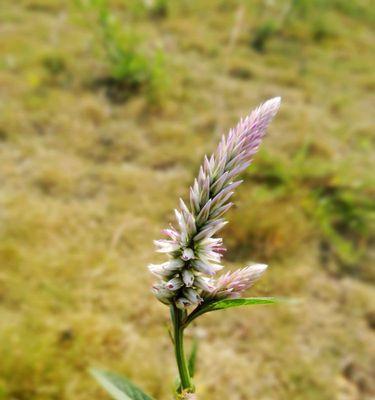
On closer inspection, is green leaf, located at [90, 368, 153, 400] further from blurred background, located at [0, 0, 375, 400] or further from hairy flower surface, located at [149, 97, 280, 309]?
blurred background, located at [0, 0, 375, 400]

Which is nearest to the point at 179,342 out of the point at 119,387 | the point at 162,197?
the point at 119,387

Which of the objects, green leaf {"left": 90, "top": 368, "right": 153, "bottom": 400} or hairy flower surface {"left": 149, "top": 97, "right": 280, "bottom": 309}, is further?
green leaf {"left": 90, "top": 368, "right": 153, "bottom": 400}

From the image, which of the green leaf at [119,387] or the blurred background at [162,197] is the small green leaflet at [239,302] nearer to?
the green leaf at [119,387]

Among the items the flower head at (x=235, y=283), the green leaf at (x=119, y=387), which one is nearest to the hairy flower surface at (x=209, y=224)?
the flower head at (x=235, y=283)

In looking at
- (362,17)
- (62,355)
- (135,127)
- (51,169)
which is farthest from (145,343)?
(362,17)

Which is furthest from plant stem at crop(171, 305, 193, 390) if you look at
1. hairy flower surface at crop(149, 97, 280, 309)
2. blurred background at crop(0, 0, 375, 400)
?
blurred background at crop(0, 0, 375, 400)
